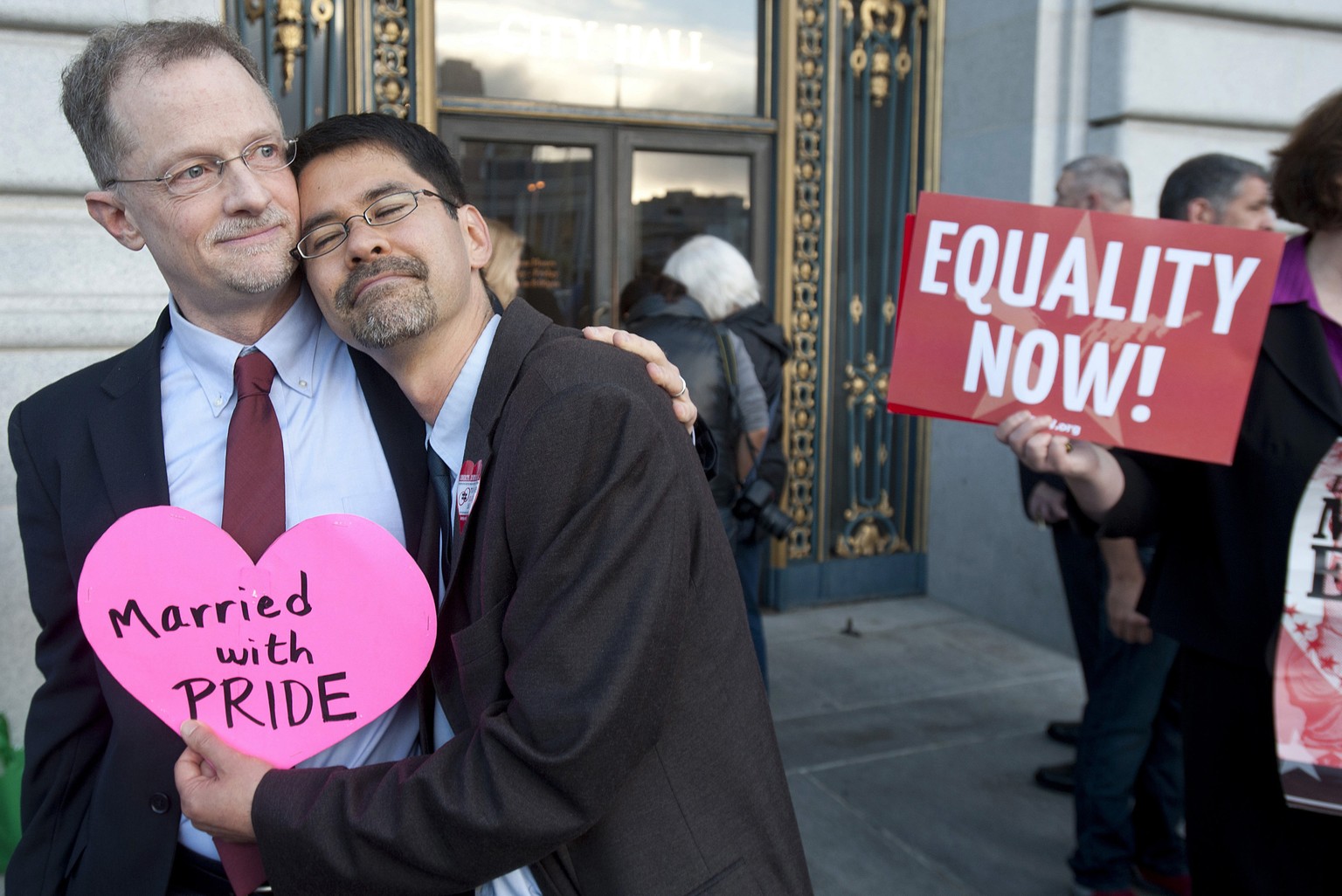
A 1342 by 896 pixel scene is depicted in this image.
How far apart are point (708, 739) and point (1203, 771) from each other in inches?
50.8

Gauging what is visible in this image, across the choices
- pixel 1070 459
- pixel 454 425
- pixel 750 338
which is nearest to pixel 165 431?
pixel 454 425

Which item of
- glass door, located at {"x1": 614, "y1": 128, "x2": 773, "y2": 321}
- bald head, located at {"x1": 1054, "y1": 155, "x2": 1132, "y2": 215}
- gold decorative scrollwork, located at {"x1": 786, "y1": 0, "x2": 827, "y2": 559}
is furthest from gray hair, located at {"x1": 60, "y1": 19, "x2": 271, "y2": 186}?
gold decorative scrollwork, located at {"x1": 786, "y1": 0, "x2": 827, "y2": 559}

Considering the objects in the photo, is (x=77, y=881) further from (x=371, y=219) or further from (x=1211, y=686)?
(x=1211, y=686)

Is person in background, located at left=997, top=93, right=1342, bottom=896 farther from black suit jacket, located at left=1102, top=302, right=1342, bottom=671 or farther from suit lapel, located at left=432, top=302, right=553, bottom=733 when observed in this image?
suit lapel, located at left=432, top=302, right=553, bottom=733

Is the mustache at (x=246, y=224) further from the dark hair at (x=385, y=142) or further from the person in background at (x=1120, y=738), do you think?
the person in background at (x=1120, y=738)

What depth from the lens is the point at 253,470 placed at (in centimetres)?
153

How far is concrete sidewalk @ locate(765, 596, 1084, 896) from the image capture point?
342 centimetres

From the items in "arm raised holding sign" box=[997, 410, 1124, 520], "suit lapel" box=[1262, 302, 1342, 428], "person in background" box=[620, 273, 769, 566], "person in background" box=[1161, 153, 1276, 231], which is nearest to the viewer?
"suit lapel" box=[1262, 302, 1342, 428]

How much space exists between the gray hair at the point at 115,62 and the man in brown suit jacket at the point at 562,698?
0.47 meters

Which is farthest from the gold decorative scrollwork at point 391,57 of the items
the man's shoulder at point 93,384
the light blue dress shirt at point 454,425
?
the light blue dress shirt at point 454,425

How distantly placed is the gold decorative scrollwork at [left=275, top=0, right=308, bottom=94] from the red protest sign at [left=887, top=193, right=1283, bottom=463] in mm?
3633

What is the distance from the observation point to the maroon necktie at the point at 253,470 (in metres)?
1.49

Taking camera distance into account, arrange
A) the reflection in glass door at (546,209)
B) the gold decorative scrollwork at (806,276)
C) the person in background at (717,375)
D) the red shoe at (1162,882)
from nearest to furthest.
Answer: the red shoe at (1162,882), the person in background at (717,375), the reflection in glass door at (546,209), the gold decorative scrollwork at (806,276)

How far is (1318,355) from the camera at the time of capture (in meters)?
1.97
